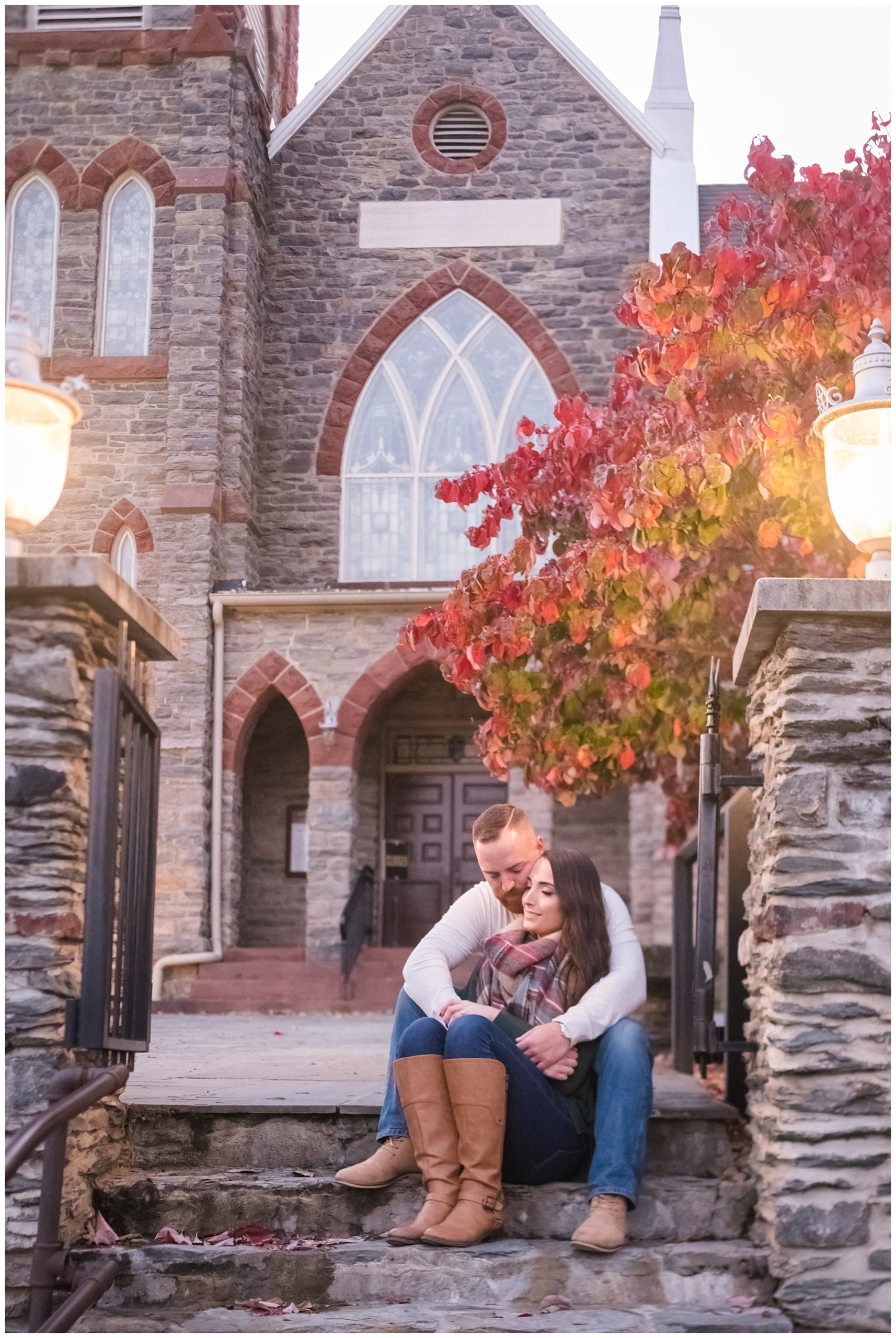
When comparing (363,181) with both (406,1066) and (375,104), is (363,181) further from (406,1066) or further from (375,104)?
(406,1066)

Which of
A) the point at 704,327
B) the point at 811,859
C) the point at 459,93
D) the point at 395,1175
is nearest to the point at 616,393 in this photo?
the point at 704,327

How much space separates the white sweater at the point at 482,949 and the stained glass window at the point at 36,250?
10.0 metres

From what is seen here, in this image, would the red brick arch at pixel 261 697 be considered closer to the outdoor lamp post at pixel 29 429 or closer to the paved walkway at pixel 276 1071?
the paved walkway at pixel 276 1071

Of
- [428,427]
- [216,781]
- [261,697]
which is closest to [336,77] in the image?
[428,427]

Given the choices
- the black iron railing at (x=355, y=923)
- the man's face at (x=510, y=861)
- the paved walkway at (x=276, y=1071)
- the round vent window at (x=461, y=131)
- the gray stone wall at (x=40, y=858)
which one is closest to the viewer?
the gray stone wall at (x=40, y=858)

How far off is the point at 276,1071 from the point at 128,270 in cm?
922

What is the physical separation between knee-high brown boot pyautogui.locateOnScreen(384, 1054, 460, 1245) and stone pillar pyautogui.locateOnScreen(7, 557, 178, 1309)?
80 centimetres

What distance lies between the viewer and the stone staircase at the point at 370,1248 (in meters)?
3.26

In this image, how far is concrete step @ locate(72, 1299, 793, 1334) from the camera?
10.3 feet

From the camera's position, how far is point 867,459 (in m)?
3.57

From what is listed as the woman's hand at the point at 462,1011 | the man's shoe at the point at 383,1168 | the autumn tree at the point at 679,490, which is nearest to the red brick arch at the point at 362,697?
the autumn tree at the point at 679,490

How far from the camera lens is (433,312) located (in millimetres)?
13195

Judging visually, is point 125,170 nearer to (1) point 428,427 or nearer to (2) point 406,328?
(2) point 406,328

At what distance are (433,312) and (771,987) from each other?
34.7ft
